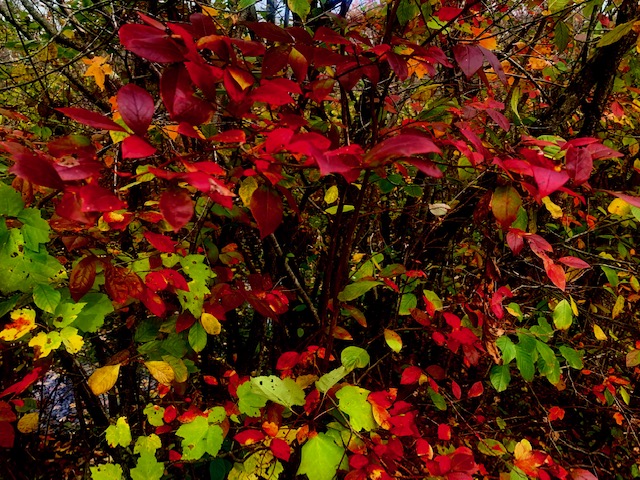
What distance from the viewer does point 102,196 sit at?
2.63ft

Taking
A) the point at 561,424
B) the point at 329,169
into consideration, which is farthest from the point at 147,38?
the point at 561,424

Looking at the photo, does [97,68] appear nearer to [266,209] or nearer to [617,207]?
[266,209]

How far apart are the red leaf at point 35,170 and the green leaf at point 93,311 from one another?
0.72m

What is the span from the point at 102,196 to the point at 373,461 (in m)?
1.29

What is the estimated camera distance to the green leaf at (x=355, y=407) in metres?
1.28

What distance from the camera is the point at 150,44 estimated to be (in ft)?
2.52

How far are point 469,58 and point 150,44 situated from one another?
0.78 m

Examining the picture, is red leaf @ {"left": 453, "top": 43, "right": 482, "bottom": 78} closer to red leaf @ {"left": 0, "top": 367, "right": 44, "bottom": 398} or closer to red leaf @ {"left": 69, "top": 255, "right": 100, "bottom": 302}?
red leaf @ {"left": 69, "top": 255, "right": 100, "bottom": 302}

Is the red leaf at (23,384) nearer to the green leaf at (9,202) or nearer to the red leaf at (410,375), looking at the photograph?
the green leaf at (9,202)

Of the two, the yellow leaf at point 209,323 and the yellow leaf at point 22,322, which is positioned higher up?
the yellow leaf at point 22,322

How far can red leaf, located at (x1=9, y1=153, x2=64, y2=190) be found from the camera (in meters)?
0.72

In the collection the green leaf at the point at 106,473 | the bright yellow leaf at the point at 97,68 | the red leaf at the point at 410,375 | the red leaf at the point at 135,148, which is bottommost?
the red leaf at the point at 410,375

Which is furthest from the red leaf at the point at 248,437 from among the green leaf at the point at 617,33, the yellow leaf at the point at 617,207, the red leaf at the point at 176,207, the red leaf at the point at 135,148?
the green leaf at the point at 617,33

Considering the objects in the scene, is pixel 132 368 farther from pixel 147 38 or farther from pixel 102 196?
pixel 147 38
